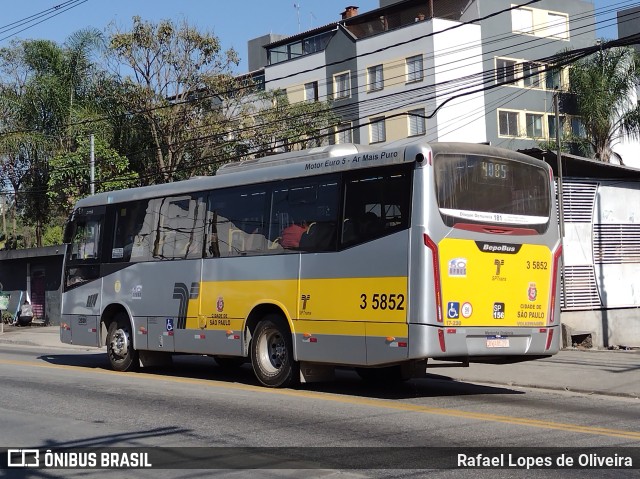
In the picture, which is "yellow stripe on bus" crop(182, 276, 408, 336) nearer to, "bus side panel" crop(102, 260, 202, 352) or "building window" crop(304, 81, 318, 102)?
"bus side panel" crop(102, 260, 202, 352)

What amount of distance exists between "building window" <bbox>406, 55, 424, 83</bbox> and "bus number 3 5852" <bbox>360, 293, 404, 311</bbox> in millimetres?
37358

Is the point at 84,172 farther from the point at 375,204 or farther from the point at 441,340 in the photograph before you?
the point at 441,340

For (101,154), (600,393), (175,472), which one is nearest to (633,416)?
(600,393)

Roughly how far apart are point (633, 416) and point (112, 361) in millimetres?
10296

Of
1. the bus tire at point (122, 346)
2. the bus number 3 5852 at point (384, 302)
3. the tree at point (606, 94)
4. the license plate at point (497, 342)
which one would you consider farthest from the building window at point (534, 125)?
the bus number 3 5852 at point (384, 302)

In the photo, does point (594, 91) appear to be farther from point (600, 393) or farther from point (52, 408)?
point (52, 408)

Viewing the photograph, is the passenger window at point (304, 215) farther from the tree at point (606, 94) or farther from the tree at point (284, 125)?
the tree at point (606, 94)

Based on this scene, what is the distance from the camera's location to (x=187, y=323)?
1537 cm

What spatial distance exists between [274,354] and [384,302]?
2.76 metres

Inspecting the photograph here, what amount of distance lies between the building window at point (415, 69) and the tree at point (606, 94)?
8.01m

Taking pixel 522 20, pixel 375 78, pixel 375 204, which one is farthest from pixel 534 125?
pixel 375 204

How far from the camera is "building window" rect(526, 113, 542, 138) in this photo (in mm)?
50594

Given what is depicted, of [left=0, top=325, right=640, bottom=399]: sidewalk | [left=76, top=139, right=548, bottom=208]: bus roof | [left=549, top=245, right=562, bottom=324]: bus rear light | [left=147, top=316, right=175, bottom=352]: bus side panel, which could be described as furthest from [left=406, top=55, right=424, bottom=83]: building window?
[left=549, top=245, right=562, bottom=324]: bus rear light

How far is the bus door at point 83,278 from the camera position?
58.1 feet
